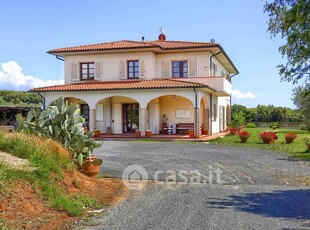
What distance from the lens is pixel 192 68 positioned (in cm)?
2630

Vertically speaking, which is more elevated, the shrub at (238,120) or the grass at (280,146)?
the shrub at (238,120)

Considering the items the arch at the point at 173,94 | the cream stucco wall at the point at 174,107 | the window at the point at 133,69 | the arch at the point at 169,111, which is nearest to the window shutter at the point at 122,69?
the window at the point at 133,69

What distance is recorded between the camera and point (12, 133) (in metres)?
8.74

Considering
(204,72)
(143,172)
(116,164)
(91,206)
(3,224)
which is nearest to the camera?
(3,224)

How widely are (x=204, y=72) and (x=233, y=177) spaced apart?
1691 centimetres

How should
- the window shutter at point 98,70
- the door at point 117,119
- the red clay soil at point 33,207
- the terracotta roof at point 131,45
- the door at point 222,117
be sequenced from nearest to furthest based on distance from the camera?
1. the red clay soil at point 33,207
2. the terracotta roof at point 131,45
3. the door at point 117,119
4. the window shutter at point 98,70
5. the door at point 222,117

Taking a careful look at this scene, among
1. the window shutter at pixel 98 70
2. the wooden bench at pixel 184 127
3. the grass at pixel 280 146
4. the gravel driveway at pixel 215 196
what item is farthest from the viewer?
the window shutter at pixel 98 70

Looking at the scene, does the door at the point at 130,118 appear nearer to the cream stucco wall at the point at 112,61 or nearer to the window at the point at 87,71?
the cream stucco wall at the point at 112,61

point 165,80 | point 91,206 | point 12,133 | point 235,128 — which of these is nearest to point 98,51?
point 165,80

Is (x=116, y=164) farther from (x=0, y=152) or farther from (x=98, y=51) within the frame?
(x=98, y=51)

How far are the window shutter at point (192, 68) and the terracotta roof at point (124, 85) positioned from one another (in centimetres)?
167

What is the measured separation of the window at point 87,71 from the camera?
91.2 feet

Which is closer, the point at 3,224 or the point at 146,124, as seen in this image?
the point at 3,224

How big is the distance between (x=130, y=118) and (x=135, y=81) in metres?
2.71
